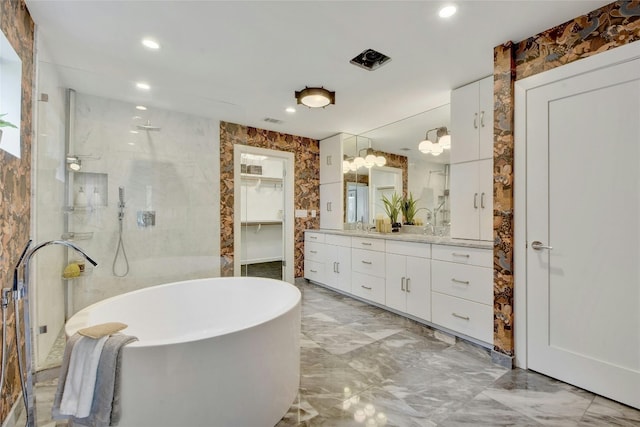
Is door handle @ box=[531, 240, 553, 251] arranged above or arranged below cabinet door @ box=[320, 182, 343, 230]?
below

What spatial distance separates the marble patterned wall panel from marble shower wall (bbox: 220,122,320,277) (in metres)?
2.05

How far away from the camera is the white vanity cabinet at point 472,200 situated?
256 cm

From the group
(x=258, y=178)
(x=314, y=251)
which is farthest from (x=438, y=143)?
(x=258, y=178)

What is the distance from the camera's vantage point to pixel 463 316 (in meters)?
2.46

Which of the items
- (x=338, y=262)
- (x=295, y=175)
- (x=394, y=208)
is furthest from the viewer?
(x=295, y=175)

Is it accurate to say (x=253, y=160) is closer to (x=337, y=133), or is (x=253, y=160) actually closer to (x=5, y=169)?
(x=337, y=133)

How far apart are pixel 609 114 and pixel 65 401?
3.23 metres

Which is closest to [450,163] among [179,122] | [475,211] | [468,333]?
[475,211]

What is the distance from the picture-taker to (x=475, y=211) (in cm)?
266

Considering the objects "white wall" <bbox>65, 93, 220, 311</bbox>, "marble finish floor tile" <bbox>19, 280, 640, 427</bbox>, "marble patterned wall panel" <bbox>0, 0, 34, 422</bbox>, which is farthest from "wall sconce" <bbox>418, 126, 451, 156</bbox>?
"marble patterned wall panel" <bbox>0, 0, 34, 422</bbox>

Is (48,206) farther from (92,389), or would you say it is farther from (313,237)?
(313,237)

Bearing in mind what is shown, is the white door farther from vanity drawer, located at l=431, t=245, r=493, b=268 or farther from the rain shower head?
the rain shower head

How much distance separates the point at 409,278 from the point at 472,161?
4.33 ft

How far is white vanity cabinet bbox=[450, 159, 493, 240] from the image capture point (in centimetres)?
256
